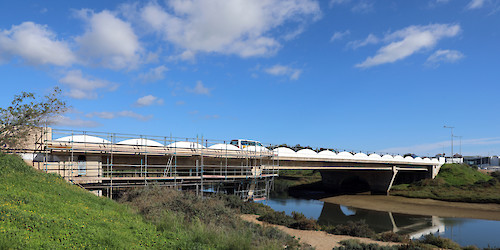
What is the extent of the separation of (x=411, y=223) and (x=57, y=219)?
122 feet

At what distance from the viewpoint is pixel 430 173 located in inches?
2574

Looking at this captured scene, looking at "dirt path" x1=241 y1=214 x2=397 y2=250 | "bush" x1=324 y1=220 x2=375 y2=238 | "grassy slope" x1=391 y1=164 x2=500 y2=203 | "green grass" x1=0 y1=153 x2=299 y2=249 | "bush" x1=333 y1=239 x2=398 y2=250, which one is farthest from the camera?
"grassy slope" x1=391 y1=164 x2=500 y2=203

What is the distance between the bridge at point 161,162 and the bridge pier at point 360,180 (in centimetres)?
1442


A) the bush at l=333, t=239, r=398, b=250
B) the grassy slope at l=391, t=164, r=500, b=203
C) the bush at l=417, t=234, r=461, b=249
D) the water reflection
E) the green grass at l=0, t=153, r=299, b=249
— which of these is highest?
the green grass at l=0, t=153, r=299, b=249

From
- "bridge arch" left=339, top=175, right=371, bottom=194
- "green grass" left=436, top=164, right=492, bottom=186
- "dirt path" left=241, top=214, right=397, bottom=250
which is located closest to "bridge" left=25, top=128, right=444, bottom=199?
"dirt path" left=241, top=214, right=397, bottom=250

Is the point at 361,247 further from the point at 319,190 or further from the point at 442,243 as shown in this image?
the point at 319,190

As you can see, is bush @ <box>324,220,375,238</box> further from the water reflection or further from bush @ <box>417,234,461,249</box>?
the water reflection

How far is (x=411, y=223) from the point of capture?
122 feet

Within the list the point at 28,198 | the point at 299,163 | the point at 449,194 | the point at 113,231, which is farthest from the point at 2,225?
the point at 449,194

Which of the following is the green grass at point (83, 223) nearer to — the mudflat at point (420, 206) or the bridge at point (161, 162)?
the bridge at point (161, 162)

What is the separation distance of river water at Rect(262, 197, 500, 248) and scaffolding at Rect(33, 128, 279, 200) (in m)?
5.24

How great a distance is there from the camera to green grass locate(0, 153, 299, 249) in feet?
36.9

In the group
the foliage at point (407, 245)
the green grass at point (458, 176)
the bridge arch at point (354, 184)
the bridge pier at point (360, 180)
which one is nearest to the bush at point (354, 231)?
the foliage at point (407, 245)

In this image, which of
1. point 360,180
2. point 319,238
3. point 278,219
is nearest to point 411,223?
point 278,219
